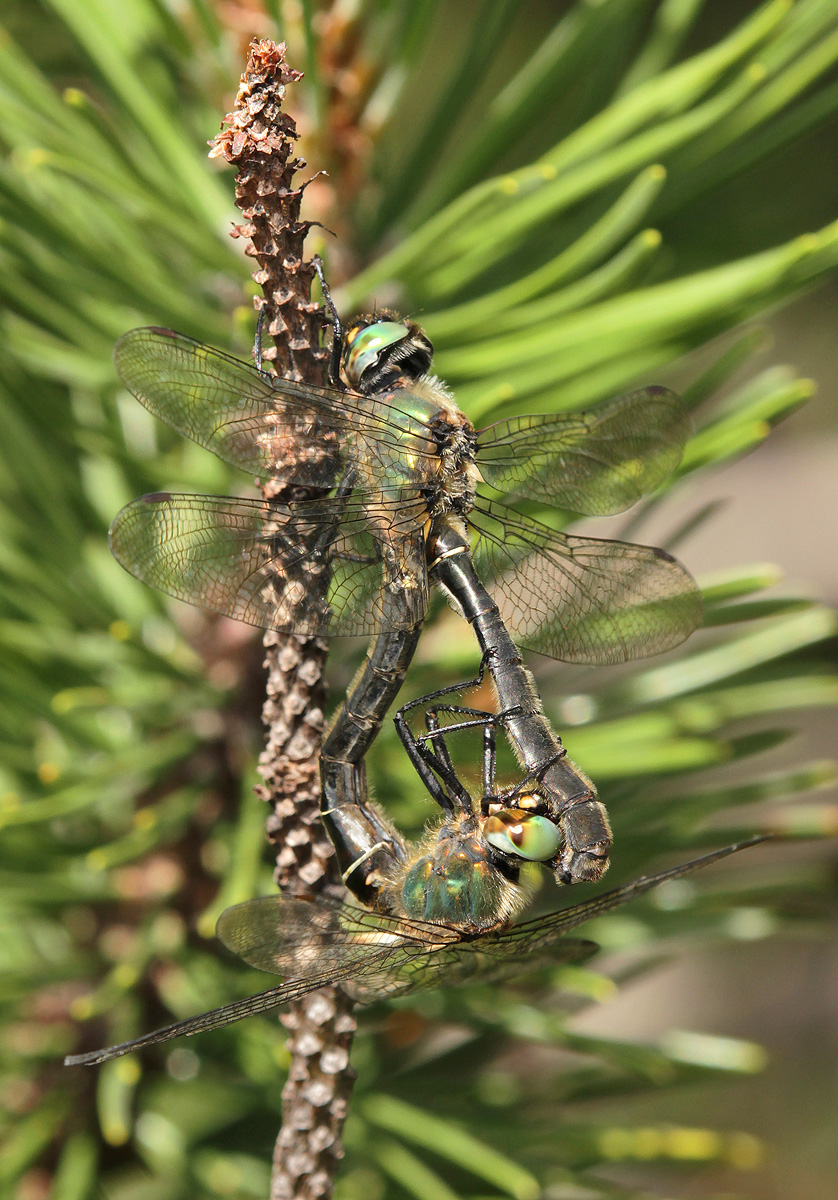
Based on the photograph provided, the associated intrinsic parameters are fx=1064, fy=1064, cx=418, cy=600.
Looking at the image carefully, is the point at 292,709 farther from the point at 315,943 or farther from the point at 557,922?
the point at 557,922

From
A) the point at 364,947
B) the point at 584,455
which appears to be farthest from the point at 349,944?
the point at 584,455

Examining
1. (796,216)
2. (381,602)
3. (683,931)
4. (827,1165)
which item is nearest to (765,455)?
(796,216)

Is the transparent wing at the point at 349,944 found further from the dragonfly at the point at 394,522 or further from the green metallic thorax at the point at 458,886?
the dragonfly at the point at 394,522

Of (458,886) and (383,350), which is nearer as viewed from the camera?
(458,886)

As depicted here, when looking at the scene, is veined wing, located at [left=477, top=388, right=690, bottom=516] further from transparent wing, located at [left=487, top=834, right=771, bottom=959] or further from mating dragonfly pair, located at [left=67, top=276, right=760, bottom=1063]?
transparent wing, located at [left=487, top=834, right=771, bottom=959]

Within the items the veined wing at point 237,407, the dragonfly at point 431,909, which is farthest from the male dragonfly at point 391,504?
the dragonfly at point 431,909

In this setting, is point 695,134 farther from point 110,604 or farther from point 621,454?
point 110,604
